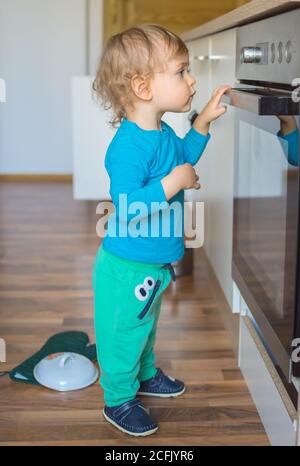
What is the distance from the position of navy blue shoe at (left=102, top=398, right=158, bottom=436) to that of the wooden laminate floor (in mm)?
15

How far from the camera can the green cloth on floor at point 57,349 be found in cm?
165

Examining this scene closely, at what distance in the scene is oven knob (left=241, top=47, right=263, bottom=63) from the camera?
1.33 metres

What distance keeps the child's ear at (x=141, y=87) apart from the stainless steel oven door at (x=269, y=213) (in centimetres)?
16

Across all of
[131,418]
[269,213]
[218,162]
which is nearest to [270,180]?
[269,213]

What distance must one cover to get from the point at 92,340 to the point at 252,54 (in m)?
0.92

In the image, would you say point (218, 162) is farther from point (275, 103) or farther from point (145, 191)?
point (275, 103)

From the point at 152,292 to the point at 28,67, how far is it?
3.20 metres

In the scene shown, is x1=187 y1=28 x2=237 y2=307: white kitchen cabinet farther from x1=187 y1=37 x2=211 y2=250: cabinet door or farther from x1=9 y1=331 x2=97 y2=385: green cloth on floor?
x1=9 y1=331 x2=97 y2=385: green cloth on floor

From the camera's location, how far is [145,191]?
48.7 inches

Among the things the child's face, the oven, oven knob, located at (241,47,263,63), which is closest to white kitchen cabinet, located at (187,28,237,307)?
the oven

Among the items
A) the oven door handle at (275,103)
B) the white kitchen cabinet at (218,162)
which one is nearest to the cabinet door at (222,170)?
the white kitchen cabinet at (218,162)

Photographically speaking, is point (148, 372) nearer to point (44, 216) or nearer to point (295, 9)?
point (295, 9)

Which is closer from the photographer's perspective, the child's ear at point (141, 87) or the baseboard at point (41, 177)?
the child's ear at point (141, 87)

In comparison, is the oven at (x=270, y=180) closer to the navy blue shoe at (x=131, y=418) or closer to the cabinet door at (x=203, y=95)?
the navy blue shoe at (x=131, y=418)
